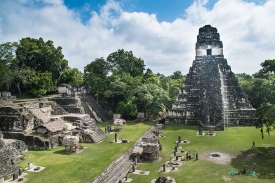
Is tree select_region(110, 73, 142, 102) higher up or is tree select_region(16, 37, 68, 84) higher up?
tree select_region(16, 37, 68, 84)

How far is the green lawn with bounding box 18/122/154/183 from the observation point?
14.9m

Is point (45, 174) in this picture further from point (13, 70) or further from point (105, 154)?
point (13, 70)

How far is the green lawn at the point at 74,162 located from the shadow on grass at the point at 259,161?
9509 mm

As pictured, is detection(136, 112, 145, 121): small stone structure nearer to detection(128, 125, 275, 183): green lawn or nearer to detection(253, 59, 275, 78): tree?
detection(128, 125, 275, 183): green lawn

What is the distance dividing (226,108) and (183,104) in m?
5.94

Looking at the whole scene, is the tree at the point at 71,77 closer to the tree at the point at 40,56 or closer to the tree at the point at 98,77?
the tree at the point at 40,56

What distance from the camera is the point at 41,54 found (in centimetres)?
4053

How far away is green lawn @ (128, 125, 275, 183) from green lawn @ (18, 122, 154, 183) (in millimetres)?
2888

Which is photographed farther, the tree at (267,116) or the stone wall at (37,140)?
the stone wall at (37,140)

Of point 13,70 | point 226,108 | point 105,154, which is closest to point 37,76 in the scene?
point 13,70

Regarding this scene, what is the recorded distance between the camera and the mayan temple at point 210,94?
30.0 metres

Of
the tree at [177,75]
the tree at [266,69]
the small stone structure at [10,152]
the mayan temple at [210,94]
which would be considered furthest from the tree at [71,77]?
the tree at [177,75]

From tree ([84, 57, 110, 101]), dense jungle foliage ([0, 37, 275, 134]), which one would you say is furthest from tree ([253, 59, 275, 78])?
tree ([84, 57, 110, 101])

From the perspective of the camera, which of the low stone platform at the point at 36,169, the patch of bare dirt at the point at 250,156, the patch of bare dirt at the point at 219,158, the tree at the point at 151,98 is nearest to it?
the low stone platform at the point at 36,169
